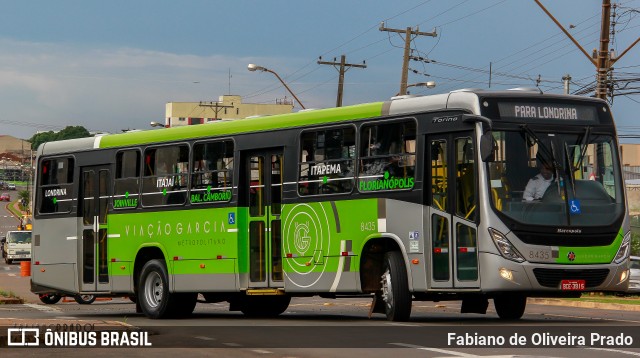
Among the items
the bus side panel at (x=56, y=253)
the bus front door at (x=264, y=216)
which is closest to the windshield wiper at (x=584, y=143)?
the bus front door at (x=264, y=216)

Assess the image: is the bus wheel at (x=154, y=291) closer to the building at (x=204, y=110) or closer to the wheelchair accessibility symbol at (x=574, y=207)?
the wheelchair accessibility symbol at (x=574, y=207)

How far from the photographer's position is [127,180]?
24.7 metres

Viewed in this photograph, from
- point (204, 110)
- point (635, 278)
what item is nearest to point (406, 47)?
point (635, 278)

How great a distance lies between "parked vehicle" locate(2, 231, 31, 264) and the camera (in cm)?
7531

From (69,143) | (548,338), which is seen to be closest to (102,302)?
(69,143)

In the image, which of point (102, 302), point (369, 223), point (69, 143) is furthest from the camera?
point (102, 302)

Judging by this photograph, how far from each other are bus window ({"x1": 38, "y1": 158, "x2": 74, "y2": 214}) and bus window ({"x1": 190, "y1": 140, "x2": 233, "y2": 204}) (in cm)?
384

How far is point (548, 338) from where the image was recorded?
15.6 meters

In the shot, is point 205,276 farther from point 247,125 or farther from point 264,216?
point 247,125

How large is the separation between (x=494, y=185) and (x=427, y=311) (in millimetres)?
7725

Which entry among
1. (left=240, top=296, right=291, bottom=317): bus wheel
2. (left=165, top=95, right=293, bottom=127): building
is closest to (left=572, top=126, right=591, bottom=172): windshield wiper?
(left=240, top=296, right=291, bottom=317): bus wheel

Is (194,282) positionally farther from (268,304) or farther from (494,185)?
(494,185)

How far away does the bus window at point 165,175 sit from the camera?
76.9 ft

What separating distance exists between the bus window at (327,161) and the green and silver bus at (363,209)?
28 millimetres
